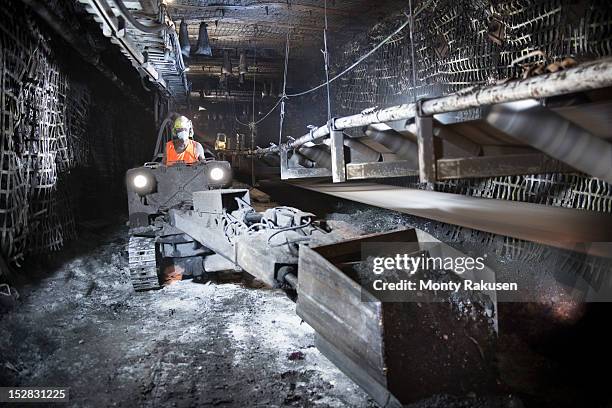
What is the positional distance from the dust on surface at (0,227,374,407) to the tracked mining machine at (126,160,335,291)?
2.26 ft

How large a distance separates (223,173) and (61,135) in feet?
11.4

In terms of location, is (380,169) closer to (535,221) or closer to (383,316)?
(383,316)

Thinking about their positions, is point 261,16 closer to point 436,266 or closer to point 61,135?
point 61,135

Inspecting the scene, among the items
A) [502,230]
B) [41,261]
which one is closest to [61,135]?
[41,261]

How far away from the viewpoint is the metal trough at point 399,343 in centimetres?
250

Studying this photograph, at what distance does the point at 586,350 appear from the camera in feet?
13.4

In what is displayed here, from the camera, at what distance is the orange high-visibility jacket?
7.53 m

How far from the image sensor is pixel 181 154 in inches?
301

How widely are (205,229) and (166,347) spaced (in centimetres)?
172

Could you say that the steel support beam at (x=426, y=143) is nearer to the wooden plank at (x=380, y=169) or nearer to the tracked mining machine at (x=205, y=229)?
the wooden plank at (x=380, y=169)

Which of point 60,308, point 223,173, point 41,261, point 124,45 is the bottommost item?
point 60,308

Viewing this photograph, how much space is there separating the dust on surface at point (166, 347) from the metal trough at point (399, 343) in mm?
537

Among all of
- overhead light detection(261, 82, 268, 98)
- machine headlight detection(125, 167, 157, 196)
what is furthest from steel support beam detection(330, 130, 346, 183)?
overhead light detection(261, 82, 268, 98)

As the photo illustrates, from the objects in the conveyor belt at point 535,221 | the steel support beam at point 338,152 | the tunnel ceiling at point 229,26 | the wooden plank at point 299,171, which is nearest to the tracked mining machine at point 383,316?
the conveyor belt at point 535,221
